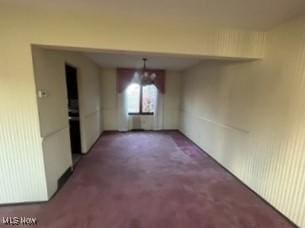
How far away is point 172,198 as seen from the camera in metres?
2.39

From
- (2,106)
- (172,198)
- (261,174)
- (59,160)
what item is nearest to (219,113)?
(261,174)

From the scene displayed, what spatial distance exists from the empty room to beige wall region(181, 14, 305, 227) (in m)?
0.01

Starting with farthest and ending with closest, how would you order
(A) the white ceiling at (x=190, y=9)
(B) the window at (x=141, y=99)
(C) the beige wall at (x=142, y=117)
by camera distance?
(B) the window at (x=141, y=99) < (C) the beige wall at (x=142, y=117) < (A) the white ceiling at (x=190, y=9)

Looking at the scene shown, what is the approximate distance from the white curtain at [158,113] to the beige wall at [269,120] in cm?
271

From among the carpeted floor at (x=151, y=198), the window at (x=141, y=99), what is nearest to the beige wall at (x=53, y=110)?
the carpeted floor at (x=151, y=198)

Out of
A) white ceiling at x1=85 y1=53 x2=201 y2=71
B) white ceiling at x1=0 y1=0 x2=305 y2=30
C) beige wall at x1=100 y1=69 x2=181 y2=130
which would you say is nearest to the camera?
white ceiling at x1=0 y1=0 x2=305 y2=30

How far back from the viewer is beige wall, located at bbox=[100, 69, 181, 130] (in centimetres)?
590

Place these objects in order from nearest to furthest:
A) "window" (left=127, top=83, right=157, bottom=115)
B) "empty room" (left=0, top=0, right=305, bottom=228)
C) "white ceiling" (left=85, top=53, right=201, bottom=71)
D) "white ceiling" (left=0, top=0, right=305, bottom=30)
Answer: "white ceiling" (left=0, top=0, right=305, bottom=30) < "empty room" (left=0, top=0, right=305, bottom=228) < "white ceiling" (left=85, top=53, right=201, bottom=71) < "window" (left=127, top=83, right=157, bottom=115)

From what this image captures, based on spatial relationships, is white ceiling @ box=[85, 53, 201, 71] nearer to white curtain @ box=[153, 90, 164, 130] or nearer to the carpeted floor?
white curtain @ box=[153, 90, 164, 130]

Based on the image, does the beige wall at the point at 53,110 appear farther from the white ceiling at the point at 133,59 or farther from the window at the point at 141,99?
the window at the point at 141,99

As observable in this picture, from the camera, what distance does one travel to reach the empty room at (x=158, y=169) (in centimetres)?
188

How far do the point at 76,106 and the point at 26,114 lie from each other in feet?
6.15

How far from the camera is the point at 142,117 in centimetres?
632

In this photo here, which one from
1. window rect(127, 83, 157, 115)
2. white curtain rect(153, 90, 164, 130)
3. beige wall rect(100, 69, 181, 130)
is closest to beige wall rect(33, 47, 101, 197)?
beige wall rect(100, 69, 181, 130)
